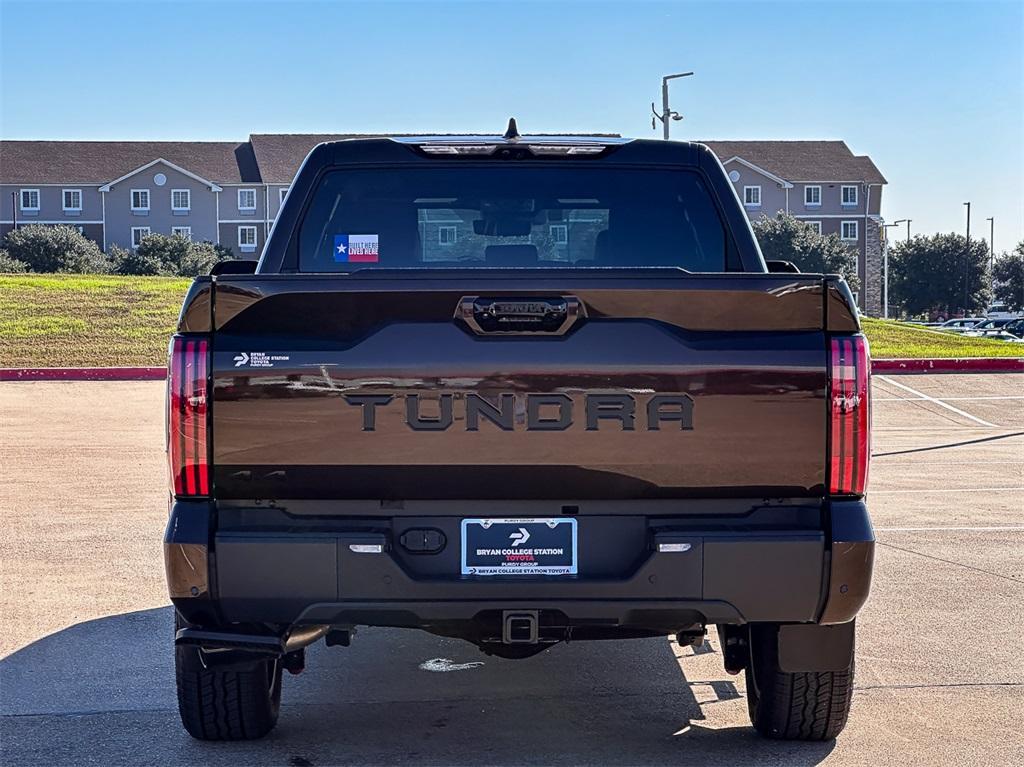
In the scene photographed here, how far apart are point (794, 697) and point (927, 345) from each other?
35301 mm

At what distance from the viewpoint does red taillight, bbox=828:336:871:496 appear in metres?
4.16

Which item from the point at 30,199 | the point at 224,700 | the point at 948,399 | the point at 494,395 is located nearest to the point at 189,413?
the point at 494,395

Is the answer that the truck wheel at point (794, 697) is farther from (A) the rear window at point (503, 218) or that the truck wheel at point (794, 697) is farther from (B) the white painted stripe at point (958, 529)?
(B) the white painted stripe at point (958, 529)

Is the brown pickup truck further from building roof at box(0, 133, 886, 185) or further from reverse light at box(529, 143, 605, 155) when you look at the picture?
building roof at box(0, 133, 886, 185)

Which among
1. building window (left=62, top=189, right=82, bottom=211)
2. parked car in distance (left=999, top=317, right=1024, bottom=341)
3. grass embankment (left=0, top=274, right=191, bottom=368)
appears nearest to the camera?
grass embankment (left=0, top=274, right=191, bottom=368)

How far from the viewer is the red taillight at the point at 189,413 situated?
13.6ft

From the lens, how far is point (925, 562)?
9.16 meters

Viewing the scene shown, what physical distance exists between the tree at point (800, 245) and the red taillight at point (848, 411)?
6910 centimetres

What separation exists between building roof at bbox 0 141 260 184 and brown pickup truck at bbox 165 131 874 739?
7713cm

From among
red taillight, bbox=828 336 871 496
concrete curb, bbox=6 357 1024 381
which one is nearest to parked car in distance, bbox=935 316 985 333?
concrete curb, bbox=6 357 1024 381

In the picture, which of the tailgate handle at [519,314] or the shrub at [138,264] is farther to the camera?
the shrub at [138,264]

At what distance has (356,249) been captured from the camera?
5543 millimetres

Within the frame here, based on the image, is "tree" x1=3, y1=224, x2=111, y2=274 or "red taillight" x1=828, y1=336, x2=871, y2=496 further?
"tree" x1=3, y1=224, x2=111, y2=274

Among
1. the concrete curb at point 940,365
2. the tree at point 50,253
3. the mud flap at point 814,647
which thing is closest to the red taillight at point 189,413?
the mud flap at point 814,647
